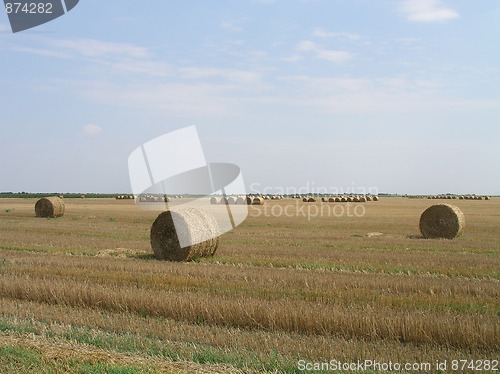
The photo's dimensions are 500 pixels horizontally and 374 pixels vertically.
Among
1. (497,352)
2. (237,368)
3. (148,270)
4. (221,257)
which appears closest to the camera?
(237,368)

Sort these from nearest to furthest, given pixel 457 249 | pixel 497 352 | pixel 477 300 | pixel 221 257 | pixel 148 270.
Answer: pixel 497 352 → pixel 477 300 → pixel 148 270 → pixel 221 257 → pixel 457 249

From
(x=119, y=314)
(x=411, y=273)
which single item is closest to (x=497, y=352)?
(x=119, y=314)

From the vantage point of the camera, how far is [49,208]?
3612 centimetres

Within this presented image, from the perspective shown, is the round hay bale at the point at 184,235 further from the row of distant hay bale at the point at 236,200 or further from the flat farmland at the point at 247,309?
the row of distant hay bale at the point at 236,200

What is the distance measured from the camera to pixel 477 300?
9.59 meters

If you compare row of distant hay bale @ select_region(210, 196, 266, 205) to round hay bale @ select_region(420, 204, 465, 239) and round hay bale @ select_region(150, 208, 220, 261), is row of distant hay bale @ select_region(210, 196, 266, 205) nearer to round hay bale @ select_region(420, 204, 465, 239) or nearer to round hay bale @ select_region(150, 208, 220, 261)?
round hay bale @ select_region(420, 204, 465, 239)

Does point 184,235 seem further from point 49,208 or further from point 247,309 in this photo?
point 49,208

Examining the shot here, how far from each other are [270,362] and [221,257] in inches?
390

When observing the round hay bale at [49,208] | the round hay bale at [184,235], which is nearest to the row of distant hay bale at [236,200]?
the round hay bale at [49,208]

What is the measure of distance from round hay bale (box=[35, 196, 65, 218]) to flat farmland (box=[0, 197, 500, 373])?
19711mm

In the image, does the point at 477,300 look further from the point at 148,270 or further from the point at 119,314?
the point at 148,270

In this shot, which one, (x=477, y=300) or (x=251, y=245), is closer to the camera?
(x=477, y=300)

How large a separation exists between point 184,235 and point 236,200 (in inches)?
1632

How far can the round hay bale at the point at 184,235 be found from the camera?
15867 millimetres
